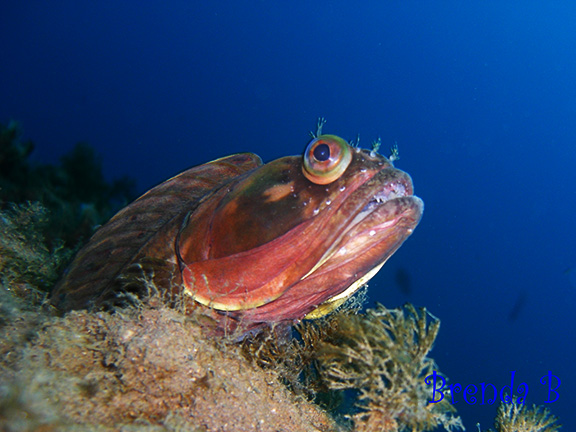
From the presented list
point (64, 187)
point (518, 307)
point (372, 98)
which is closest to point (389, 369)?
point (64, 187)

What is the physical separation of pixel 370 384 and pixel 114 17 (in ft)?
401

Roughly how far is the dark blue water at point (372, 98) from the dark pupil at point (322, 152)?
52466 millimetres

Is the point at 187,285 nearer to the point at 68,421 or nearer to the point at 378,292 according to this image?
the point at 68,421

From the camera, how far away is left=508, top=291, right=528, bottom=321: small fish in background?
46125 mm

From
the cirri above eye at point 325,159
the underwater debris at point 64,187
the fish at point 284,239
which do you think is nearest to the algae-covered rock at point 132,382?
the fish at point 284,239

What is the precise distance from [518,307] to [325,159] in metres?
57.0

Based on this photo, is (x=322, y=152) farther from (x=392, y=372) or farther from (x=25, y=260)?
(x=25, y=260)

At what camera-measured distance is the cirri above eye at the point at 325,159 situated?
2229 mm

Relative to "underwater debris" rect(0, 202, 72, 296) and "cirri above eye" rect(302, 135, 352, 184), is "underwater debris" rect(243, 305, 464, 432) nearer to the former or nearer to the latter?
"cirri above eye" rect(302, 135, 352, 184)

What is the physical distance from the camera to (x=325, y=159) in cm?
222

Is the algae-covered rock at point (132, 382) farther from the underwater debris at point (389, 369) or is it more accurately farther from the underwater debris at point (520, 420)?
the underwater debris at point (520, 420)

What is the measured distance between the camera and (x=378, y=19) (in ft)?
350

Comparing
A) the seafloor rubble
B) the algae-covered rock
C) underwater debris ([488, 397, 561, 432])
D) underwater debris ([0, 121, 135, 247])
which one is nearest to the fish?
the seafloor rubble

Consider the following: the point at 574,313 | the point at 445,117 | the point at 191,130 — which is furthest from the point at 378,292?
the point at 445,117
